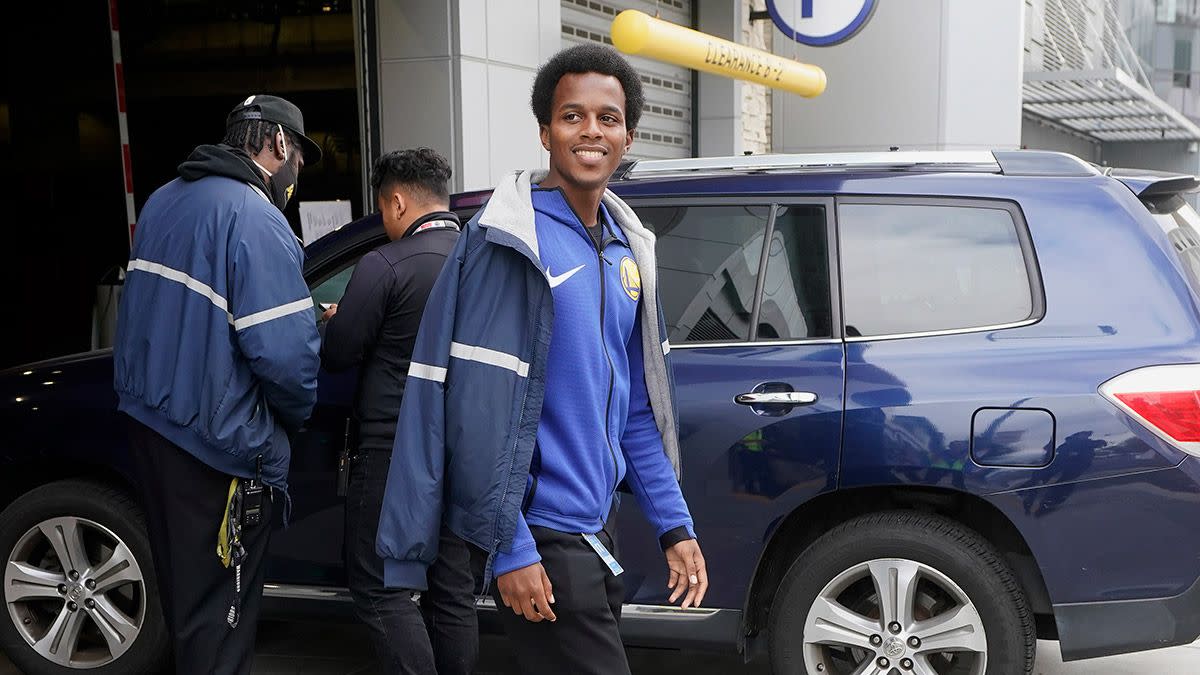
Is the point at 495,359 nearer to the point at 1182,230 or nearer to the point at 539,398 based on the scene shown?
the point at 539,398

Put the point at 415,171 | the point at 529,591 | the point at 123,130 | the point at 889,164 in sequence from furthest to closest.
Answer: the point at 123,130 < the point at 889,164 < the point at 415,171 < the point at 529,591

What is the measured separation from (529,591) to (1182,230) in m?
2.82

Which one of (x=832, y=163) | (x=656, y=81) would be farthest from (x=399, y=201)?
(x=656, y=81)

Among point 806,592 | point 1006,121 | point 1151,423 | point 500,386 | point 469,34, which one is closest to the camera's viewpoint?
point 500,386

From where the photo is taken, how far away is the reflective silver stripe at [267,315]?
11.4ft

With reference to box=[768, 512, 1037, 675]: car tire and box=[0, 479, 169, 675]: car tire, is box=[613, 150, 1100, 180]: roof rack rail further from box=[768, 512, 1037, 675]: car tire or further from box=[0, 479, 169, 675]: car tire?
box=[0, 479, 169, 675]: car tire

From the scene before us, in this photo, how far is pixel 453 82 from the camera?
8172mm

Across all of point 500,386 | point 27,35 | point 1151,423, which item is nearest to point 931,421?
point 1151,423

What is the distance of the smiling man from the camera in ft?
7.97

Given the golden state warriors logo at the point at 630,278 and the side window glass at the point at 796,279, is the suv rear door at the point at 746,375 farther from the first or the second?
the golden state warriors logo at the point at 630,278

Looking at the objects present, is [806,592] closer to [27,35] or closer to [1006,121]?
[27,35]

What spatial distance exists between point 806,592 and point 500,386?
1971 mm

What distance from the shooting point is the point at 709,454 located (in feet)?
13.5

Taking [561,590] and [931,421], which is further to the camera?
[931,421]
